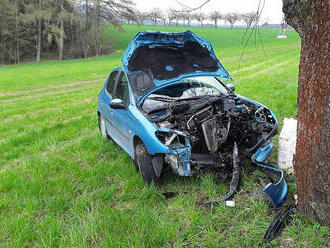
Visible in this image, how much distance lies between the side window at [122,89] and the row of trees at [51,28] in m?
33.4

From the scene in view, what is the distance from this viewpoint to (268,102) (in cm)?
870

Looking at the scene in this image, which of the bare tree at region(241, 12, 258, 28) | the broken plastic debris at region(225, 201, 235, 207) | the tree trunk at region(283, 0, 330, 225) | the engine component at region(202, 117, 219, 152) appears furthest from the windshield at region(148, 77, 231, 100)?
the tree trunk at region(283, 0, 330, 225)

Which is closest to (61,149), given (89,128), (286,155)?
(89,128)

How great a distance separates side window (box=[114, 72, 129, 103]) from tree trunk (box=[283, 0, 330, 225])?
8.91 feet

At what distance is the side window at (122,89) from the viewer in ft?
17.0

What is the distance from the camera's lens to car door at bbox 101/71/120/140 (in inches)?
224

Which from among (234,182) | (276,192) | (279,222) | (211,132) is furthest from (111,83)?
(279,222)

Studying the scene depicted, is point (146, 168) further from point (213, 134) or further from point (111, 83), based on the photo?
point (111, 83)

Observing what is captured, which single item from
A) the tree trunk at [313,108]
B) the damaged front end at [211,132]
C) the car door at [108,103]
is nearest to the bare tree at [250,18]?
the tree trunk at [313,108]

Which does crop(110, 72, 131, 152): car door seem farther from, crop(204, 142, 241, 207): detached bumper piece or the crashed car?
crop(204, 142, 241, 207): detached bumper piece

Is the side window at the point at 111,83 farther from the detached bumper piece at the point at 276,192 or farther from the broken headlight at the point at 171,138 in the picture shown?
the detached bumper piece at the point at 276,192

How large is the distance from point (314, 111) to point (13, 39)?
46.9 m

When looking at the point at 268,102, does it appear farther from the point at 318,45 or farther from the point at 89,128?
the point at 318,45

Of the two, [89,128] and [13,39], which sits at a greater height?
[13,39]
